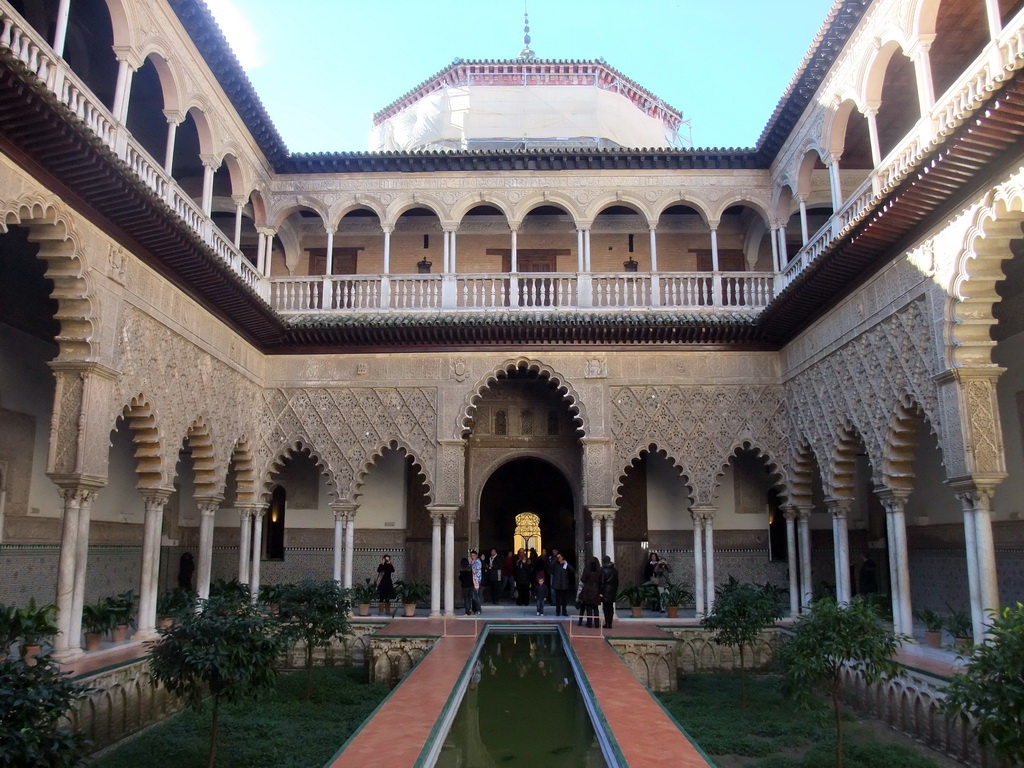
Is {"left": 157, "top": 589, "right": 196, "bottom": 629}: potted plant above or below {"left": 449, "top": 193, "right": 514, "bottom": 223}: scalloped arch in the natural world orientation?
below

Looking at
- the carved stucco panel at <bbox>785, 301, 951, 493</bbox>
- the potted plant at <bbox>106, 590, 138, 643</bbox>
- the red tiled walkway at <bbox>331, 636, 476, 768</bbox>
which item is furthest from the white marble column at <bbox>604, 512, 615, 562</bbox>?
the potted plant at <bbox>106, 590, 138, 643</bbox>

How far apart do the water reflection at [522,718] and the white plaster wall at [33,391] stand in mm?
5998

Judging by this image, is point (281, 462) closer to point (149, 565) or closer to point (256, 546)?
point (256, 546)

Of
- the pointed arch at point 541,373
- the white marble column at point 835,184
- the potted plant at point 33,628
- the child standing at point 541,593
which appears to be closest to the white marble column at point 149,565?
the potted plant at point 33,628

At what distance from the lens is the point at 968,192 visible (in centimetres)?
738

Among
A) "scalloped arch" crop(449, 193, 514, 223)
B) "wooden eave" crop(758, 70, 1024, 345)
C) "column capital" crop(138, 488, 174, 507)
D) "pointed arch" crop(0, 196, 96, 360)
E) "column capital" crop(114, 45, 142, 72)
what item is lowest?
"column capital" crop(138, 488, 174, 507)

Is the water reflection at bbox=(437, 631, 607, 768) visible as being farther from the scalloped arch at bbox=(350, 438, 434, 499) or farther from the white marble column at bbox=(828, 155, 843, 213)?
the white marble column at bbox=(828, 155, 843, 213)

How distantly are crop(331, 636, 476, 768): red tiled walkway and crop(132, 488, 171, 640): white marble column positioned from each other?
11.6 ft

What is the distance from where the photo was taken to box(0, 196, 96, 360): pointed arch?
7.33m

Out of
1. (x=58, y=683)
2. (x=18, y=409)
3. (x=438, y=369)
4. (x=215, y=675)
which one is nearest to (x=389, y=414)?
(x=438, y=369)

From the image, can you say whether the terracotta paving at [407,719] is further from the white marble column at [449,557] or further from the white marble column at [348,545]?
the white marble column at [348,545]

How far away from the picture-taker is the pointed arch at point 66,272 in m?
7.33

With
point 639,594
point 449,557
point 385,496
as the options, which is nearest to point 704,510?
point 639,594

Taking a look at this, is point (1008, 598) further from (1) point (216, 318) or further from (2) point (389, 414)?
(1) point (216, 318)
